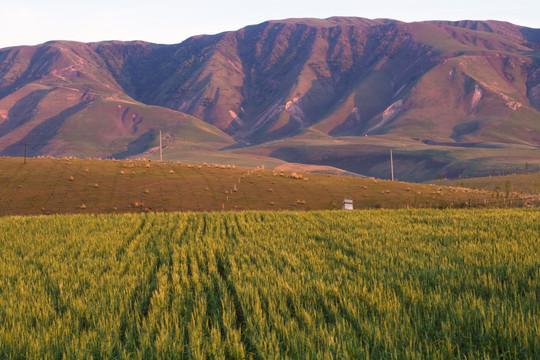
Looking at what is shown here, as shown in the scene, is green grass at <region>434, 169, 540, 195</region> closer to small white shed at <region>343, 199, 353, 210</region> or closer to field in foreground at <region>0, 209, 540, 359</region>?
small white shed at <region>343, 199, 353, 210</region>

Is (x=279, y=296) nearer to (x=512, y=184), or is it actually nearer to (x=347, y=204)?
(x=347, y=204)

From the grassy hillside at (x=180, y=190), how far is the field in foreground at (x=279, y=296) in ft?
81.5

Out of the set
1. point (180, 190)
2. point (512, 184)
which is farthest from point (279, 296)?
point (512, 184)

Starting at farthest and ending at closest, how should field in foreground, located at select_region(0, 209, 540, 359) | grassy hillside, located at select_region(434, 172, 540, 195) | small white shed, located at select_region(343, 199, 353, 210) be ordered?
grassy hillside, located at select_region(434, 172, 540, 195) < small white shed, located at select_region(343, 199, 353, 210) < field in foreground, located at select_region(0, 209, 540, 359)

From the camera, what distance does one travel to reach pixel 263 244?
12938 millimetres

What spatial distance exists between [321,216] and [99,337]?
1497 cm

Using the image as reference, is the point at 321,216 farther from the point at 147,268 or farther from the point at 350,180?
the point at 350,180

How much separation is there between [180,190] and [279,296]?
122 ft

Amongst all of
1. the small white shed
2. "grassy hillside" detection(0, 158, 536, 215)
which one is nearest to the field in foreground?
the small white shed

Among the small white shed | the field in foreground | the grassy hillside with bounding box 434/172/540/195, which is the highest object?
the field in foreground

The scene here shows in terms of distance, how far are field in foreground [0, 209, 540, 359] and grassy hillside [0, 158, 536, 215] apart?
24.9 metres

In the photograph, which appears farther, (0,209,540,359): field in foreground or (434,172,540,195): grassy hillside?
(434,172,540,195): grassy hillside

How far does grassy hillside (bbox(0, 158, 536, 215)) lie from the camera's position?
3853 centimetres

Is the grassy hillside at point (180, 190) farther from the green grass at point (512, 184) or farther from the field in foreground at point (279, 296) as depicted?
the green grass at point (512, 184)
